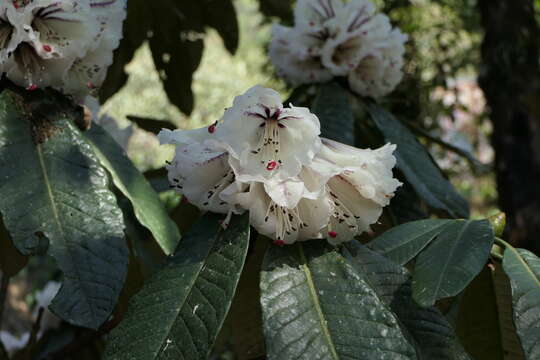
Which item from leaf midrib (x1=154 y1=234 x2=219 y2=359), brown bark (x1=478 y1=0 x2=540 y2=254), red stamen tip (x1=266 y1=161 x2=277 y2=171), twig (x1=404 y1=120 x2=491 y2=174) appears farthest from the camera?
brown bark (x1=478 y1=0 x2=540 y2=254)

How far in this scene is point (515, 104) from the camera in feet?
9.62

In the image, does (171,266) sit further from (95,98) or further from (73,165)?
(95,98)

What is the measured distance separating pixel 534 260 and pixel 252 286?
15.2 inches

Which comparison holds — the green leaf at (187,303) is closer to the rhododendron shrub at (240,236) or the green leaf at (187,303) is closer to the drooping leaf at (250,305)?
the rhododendron shrub at (240,236)

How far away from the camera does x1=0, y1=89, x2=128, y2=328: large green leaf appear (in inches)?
35.8

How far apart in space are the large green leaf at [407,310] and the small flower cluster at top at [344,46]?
2.28 ft

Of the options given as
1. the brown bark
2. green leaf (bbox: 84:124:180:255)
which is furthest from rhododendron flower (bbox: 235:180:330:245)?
the brown bark

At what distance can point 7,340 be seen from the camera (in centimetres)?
192

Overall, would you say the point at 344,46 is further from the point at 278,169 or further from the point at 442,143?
the point at 278,169

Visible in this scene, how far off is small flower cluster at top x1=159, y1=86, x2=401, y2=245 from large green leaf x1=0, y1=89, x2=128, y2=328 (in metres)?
0.15

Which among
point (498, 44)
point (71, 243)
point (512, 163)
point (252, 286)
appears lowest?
point (512, 163)

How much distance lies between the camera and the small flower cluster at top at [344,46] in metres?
1.54

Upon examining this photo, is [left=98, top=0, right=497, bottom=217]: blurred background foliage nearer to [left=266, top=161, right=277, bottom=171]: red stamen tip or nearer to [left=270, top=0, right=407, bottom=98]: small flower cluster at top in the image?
[left=270, top=0, right=407, bottom=98]: small flower cluster at top

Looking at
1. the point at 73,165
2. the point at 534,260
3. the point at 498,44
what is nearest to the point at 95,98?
the point at 73,165
